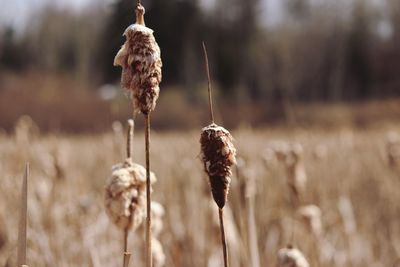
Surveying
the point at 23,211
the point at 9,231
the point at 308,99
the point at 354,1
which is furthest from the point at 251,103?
the point at 23,211

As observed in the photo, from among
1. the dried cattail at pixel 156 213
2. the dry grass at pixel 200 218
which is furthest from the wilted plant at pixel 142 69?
the dry grass at pixel 200 218

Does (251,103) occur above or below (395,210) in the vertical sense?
above

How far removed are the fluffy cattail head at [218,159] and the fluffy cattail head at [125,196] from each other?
12 centimetres

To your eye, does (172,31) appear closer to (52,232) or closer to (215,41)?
(215,41)

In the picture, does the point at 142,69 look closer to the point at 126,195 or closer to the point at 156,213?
the point at 126,195

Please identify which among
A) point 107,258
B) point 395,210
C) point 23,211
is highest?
point 395,210

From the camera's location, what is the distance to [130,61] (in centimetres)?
37

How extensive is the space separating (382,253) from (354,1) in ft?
51.5

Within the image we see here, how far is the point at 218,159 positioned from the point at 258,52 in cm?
1759

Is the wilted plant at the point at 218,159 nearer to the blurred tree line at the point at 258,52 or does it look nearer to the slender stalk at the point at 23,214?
the slender stalk at the point at 23,214

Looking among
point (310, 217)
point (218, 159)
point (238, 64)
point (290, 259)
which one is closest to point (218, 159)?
point (218, 159)

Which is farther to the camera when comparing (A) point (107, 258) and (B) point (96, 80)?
(B) point (96, 80)

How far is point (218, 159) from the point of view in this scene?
1.23 ft

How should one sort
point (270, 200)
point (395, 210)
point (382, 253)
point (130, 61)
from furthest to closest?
point (395, 210), point (270, 200), point (382, 253), point (130, 61)
